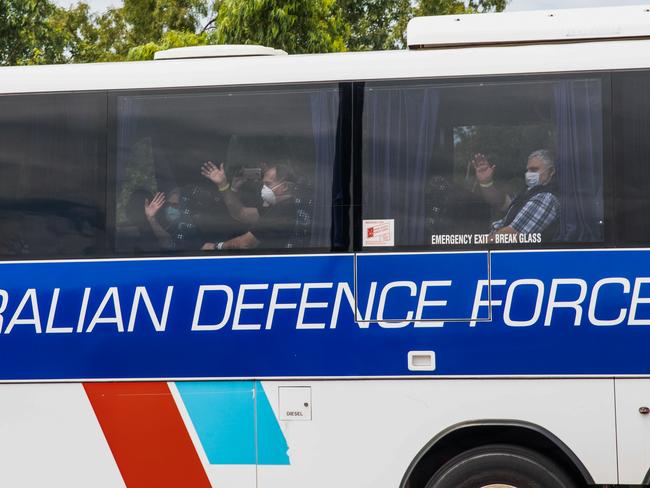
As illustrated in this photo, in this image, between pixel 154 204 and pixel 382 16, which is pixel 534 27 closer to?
pixel 154 204

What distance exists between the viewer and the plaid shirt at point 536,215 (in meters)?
5.40

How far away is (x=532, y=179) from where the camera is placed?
547cm

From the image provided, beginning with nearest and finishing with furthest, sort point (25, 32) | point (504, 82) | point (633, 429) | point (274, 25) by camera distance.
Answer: point (633, 429) < point (504, 82) < point (274, 25) < point (25, 32)

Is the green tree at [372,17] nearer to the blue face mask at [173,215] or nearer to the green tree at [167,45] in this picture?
the green tree at [167,45]

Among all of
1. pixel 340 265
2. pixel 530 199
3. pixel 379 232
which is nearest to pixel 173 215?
pixel 340 265

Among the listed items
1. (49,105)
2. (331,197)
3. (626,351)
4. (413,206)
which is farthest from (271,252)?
(626,351)

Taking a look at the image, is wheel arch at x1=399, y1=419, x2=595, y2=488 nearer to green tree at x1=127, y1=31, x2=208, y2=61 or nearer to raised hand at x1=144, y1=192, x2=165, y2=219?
raised hand at x1=144, y1=192, x2=165, y2=219

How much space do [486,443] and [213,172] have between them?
92.3 inches

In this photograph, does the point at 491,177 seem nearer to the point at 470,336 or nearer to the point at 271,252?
the point at 470,336

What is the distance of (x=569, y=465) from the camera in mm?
5520

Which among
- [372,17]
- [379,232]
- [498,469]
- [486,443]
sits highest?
[372,17]

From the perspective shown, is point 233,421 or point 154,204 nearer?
point 233,421

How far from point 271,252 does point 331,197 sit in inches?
19.5

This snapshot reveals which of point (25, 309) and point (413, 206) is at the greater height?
point (413, 206)
